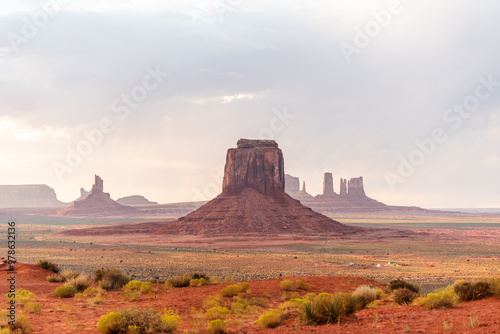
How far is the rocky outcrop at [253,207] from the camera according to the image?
9494 centimetres

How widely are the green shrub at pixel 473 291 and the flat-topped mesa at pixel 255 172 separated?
94.0m

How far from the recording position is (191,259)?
49969mm

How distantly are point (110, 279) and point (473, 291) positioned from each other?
16.2m

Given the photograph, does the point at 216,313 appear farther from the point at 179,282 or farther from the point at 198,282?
the point at 179,282

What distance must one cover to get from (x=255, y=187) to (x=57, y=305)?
9174 centimetres

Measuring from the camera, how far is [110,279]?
2223cm

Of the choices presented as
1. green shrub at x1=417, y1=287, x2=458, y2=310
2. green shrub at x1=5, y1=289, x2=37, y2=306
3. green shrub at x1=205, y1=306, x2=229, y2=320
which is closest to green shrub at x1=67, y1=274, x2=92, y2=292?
green shrub at x1=5, y1=289, x2=37, y2=306

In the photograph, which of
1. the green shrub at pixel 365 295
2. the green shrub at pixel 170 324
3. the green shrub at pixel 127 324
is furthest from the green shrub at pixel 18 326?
the green shrub at pixel 365 295

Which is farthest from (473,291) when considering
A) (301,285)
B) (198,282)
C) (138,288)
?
(138,288)

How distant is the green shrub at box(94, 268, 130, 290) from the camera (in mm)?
21594

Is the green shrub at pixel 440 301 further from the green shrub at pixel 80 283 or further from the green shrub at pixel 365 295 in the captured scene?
the green shrub at pixel 80 283

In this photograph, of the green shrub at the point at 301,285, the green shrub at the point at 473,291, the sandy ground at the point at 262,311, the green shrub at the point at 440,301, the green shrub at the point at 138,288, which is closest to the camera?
the sandy ground at the point at 262,311

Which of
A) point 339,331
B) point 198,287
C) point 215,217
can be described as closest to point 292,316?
point 339,331

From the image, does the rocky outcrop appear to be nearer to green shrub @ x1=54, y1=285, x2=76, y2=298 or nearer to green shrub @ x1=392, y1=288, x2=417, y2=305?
green shrub @ x1=54, y1=285, x2=76, y2=298
